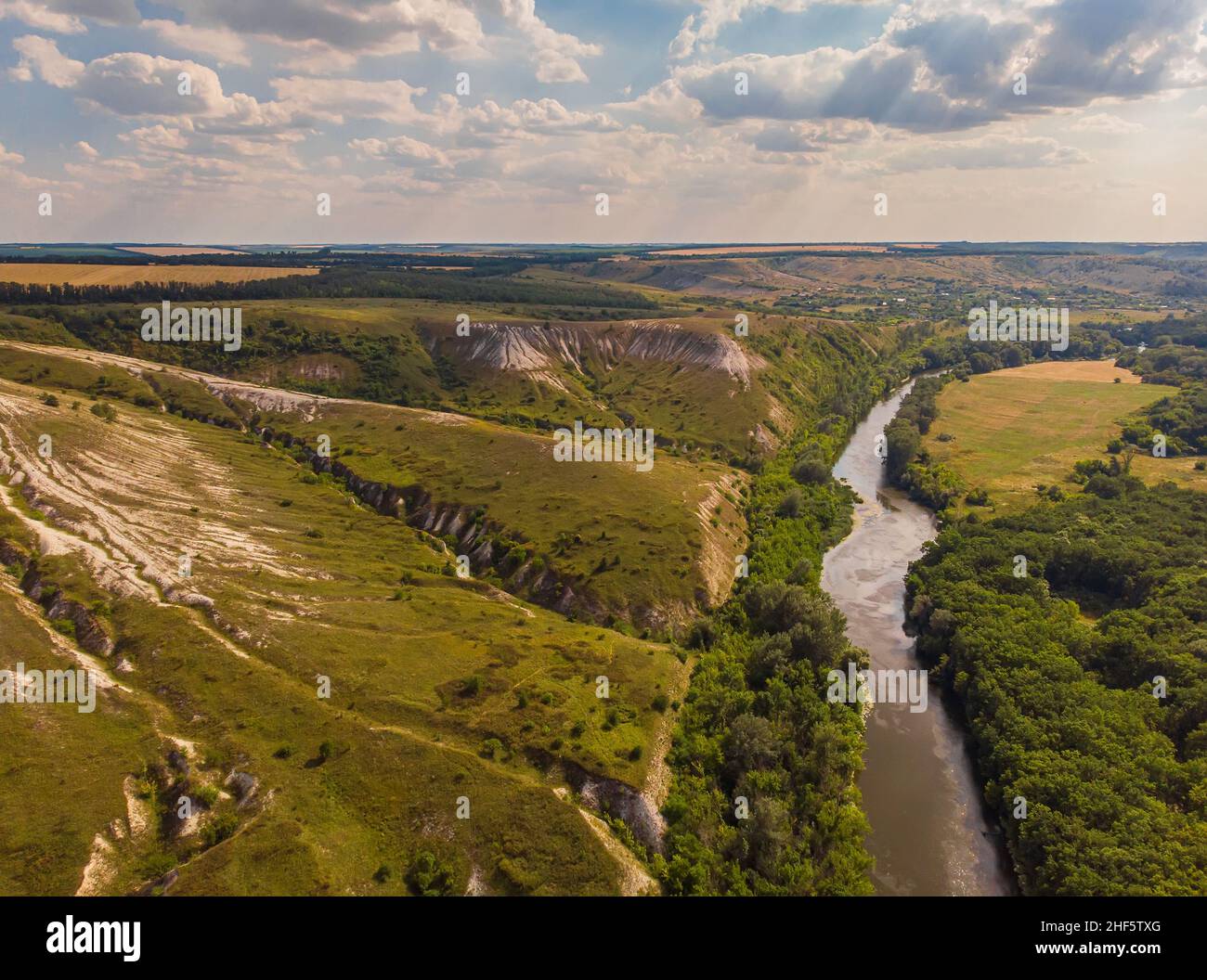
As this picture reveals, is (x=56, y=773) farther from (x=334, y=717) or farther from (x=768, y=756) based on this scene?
(x=768, y=756)

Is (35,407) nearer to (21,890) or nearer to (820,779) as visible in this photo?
(21,890)

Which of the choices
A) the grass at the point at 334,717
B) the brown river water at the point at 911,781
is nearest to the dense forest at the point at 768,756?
the brown river water at the point at 911,781

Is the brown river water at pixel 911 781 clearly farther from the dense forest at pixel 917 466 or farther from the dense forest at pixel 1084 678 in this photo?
the dense forest at pixel 917 466

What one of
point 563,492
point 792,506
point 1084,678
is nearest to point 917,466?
point 792,506

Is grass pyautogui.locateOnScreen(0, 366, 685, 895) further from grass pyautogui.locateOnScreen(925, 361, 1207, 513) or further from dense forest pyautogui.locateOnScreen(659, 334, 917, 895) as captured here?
grass pyautogui.locateOnScreen(925, 361, 1207, 513)

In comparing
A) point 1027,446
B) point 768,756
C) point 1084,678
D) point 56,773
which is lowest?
point 768,756

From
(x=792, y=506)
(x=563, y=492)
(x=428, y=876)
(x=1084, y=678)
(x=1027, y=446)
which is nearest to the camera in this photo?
(x=428, y=876)
